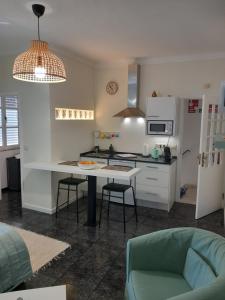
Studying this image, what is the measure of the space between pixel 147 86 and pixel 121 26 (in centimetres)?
191

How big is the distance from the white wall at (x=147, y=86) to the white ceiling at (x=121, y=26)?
309 millimetres

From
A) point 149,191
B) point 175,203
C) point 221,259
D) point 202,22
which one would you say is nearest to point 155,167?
point 149,191

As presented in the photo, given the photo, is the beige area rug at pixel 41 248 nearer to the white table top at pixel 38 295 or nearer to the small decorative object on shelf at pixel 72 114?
the white table top at pixel 38 295

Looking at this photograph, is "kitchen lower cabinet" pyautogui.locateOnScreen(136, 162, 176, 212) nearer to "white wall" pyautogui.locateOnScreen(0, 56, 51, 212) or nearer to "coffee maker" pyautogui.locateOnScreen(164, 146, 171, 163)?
"coffee maker" pyautogui.locateOnScreen(164, 146, 171, 163)

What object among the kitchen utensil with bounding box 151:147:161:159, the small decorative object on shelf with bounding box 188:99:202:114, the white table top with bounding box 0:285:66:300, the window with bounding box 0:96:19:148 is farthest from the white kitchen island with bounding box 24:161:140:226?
the small decorative object on shelf with bounding box 188:99:202:114

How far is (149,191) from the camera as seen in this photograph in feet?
Result: 14.2

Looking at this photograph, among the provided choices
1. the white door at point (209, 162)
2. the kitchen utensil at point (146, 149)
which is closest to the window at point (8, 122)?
the kitchen utensil at point (146, 149)

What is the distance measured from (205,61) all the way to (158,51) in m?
0.87

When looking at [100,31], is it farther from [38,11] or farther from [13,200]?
[13,200]

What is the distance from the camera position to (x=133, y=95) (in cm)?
468

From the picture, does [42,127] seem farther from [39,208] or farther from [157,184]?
[157,184]

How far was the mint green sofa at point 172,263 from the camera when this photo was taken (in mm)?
1681

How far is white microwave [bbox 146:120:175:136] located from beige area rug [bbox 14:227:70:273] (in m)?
2.46

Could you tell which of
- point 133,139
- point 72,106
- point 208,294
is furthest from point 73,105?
point 208,294
